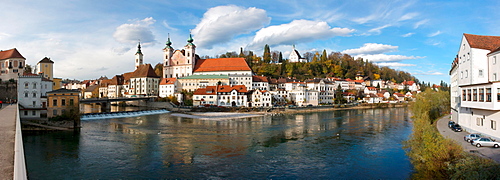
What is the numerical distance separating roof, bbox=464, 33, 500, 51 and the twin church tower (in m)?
58.7

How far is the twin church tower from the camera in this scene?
70562 millimetres

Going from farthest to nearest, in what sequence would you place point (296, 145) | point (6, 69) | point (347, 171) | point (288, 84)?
point (288, 84), point (6, 69), point (296, 145), point (347, 171)

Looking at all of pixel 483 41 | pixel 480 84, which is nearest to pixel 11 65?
pixel 480 84

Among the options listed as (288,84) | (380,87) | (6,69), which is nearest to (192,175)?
(6,69)

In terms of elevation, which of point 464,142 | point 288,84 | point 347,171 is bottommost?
point 347,171

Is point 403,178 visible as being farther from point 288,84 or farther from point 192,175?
point 288,84

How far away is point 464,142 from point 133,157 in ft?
58.0

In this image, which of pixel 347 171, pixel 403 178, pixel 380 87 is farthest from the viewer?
pixel 380 87

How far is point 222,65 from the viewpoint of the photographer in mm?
69688

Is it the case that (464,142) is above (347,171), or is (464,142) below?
above

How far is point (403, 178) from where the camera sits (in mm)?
12336

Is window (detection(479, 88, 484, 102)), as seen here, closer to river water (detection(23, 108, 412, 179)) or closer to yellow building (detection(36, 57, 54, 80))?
river water (detection(23, 108, 412, 179))

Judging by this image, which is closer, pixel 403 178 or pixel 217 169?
pixel 403 178

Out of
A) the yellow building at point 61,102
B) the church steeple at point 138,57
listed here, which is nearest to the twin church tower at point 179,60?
the church steeple at point 138,57
